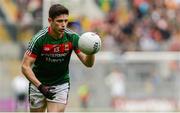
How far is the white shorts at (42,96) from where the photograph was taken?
10.2m

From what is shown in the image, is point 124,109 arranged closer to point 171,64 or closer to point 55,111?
point 171,64

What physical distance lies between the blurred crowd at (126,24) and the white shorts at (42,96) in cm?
890

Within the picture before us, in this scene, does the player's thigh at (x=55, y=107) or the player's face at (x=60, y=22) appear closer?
the player's face at (x=60, y=22)

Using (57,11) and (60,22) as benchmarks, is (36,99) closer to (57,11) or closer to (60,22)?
(60,22)

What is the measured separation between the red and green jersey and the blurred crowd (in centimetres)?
921

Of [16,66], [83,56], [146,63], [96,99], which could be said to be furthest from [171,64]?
[83,56]

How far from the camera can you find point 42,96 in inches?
412

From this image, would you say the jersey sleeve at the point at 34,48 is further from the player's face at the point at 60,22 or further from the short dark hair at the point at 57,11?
the short dark hair at the point at 57,11

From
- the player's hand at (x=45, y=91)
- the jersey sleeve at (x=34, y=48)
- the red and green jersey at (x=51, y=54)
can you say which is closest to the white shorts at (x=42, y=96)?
the red and green jersey at (x=51, y=54)

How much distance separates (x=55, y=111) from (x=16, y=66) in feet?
31.6

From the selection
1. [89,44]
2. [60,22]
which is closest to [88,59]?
[89,44]

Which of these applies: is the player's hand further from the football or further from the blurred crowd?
the blurred crowd

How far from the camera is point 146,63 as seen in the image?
19641mm

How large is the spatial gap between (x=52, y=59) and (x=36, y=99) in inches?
35.4
